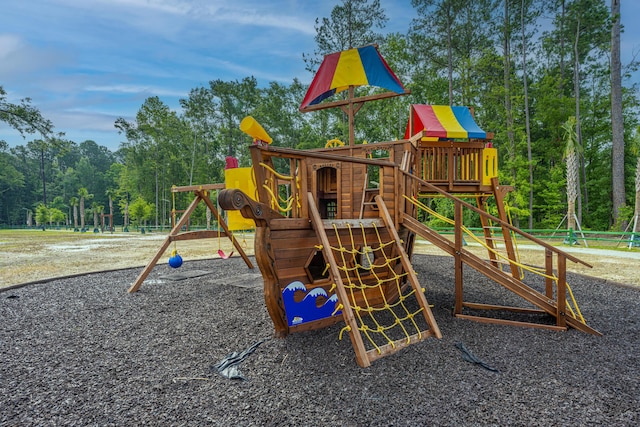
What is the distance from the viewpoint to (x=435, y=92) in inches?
945

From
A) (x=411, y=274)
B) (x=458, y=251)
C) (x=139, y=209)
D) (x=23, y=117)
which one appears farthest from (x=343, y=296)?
(x=139, y=209)

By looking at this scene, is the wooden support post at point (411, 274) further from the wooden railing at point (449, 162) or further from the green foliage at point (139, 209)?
the green foliage at point (139, 209)

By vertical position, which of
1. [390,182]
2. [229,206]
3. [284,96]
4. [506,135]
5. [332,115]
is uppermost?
[284,96]

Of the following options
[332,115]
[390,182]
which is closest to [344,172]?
[390,182]

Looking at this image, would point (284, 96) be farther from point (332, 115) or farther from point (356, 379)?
point (356, 379)

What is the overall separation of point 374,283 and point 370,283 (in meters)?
0.06

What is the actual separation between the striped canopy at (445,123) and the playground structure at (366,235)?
0.13 ft

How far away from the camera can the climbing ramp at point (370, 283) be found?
3.17 m

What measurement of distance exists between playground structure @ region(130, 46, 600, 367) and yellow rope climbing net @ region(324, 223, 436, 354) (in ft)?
0.05

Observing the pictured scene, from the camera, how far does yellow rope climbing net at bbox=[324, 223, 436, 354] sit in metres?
3.72

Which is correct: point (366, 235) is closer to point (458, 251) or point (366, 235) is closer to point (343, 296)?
point (343, 296)

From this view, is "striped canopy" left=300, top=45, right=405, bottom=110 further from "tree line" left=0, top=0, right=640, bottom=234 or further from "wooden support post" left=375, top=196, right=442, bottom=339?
"tree line" left=0, top=0, right=640, bottom=234

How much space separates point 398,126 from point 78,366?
24373 millimetres

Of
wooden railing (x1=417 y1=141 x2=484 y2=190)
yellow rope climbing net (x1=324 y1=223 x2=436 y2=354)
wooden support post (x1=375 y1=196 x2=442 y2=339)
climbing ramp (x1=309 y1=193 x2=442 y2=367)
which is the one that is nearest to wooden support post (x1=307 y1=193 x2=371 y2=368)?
climbing ramp (x1=309 y1=193 x2=442 y2=367)
